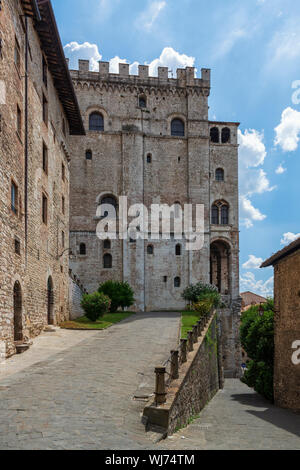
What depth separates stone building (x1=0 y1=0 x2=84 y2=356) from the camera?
1263 centimetres

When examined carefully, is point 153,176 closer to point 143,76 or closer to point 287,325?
point 143,76

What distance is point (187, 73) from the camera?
124ft

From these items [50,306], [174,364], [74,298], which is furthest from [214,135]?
[174,364]

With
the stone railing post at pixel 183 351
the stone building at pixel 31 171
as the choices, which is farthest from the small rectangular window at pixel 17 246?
the stone railing post at pixel 183 351

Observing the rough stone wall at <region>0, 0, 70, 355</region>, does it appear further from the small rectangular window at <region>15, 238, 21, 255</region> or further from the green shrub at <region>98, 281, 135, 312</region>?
the green shrub at <region>98, 281, 135, 312</region>

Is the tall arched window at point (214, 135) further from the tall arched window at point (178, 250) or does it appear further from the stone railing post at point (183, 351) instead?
the stone railing post at point (183, 351)

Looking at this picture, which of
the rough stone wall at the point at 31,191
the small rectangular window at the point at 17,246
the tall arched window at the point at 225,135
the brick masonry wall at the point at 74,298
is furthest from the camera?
the tall arched window at the point at 225,135

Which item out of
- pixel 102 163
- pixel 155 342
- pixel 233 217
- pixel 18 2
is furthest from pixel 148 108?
pixel 155 342

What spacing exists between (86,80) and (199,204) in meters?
15.0

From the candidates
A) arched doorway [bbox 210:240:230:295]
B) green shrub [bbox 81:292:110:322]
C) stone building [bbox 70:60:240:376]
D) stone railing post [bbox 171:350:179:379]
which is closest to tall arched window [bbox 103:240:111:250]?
stone building [bbox 70:60:240:376]

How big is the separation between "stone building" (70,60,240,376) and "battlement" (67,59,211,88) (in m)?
0.09

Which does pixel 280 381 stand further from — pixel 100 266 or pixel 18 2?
pixel 100 266

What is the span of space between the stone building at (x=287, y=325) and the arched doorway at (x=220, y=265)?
21.2 meters

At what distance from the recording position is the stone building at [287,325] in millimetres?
14070
